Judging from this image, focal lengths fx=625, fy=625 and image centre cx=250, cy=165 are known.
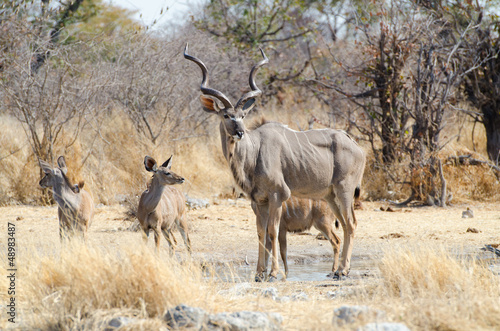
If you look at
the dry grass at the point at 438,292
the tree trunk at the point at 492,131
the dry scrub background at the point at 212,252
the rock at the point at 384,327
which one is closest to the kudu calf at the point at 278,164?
the dry scrub background at the point at 212,252

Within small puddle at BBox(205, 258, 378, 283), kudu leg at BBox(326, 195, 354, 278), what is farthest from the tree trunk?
kudu leg at BBox(326, 195, 354, 278)

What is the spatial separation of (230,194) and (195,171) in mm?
810

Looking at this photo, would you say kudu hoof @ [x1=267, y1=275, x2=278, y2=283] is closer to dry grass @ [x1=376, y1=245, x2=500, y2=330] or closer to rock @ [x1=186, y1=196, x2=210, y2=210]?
dry grass @ [x1=376, y1=245, x2=500, y2=330]

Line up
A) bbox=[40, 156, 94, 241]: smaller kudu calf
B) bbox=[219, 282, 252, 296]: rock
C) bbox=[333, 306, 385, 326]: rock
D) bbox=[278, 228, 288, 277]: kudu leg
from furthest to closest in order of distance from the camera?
bbox=[278, 228, 288, 277]: kudu leg, bbox=[40, 156, 94, 241]: smaller kudu calf, bbox=[219, 282, 252, 296]: rock, bbox=[333, 306, 385, 326]: rock

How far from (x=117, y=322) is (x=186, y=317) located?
407 mm

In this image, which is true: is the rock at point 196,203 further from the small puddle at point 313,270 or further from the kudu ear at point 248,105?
the kudu ear at point 248,105

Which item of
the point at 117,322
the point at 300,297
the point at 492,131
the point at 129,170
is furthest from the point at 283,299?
the point at 492,131

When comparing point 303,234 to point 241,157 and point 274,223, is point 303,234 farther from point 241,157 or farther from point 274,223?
point 241,157

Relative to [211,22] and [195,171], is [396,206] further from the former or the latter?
[211,22]

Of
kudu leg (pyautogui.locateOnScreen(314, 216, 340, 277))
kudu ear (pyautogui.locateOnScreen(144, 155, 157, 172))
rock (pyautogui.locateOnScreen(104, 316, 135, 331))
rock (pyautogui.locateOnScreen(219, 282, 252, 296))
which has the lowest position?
rock (pyautogui.locateOnScreen(104, 316, 135, 331))

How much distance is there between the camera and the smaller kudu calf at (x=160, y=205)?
667 centimetres

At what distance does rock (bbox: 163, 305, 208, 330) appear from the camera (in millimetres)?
3585

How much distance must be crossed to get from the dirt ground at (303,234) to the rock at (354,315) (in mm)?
2699

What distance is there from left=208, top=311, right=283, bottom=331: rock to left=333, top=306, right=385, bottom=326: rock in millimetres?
342
